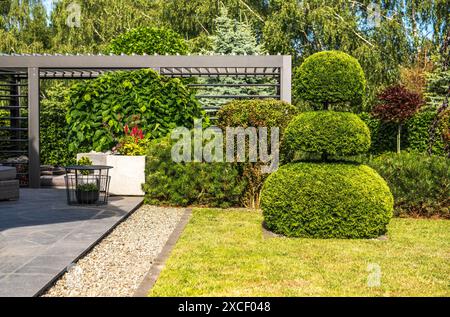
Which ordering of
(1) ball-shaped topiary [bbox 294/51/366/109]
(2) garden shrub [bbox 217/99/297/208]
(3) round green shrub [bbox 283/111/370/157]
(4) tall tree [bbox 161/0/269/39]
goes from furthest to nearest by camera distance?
(4) tall tree [bbox 161/0/269/39]
(2) garden shrub [bbox 217/99/297/208]
(1) ball-shaped topiary [bbox 294/51/366/109]
(3) round green shrub [bbox 283/111/370/157]

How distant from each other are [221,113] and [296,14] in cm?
1269

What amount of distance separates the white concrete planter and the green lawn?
2818 millimetres

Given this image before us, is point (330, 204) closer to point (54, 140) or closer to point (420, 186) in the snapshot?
point (420, 186)

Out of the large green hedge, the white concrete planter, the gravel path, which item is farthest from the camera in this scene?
the large green hedge

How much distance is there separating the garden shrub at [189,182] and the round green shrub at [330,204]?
2.69m

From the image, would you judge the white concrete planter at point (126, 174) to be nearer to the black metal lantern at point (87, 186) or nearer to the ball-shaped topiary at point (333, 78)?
the black metal lantern at point (87, 186)

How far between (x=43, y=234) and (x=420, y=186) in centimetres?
633

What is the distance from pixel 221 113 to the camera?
10.2 metres

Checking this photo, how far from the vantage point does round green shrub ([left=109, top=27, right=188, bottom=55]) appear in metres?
14.1

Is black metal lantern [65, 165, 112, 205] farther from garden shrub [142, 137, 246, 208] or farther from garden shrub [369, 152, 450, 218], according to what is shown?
garden shrub [369, 152, 450, 218]

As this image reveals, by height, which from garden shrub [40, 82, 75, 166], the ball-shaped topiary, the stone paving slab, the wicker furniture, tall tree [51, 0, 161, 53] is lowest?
the stone paving slab

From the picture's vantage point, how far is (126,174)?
1085cm

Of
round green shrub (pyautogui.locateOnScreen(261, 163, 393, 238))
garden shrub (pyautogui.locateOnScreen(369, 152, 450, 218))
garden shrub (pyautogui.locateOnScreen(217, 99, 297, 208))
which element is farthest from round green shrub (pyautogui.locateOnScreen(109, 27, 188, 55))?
round green shrub (pyautogui.locateOnScreen(261, 163, 393, 238))
